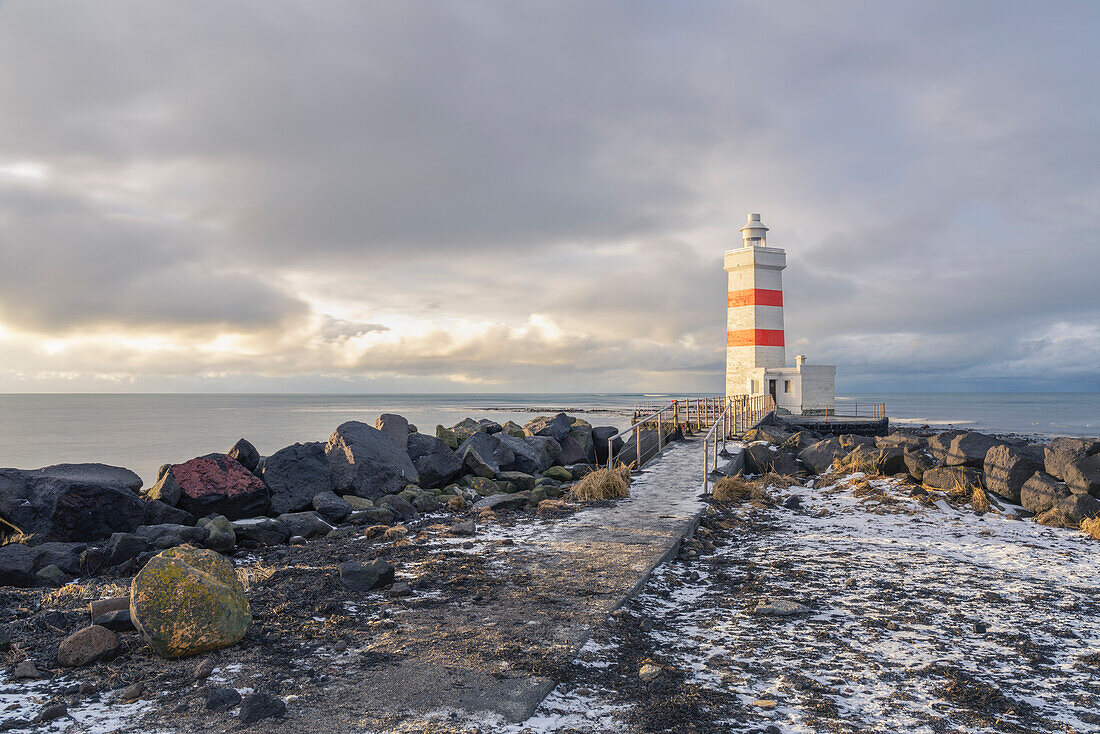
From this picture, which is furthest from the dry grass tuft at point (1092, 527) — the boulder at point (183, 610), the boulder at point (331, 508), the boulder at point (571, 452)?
the boulder at point (571, 452)

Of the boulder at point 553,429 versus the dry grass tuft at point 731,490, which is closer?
the dry grass tuft at point 731,490

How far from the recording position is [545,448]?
16.7 m

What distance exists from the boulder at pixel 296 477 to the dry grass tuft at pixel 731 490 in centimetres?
623

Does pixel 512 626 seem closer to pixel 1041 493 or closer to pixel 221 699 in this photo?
pixel 221 699

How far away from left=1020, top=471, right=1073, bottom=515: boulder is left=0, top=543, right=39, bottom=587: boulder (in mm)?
12773

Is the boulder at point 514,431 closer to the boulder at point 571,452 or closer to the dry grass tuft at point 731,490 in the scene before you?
the boulder at point 571,452

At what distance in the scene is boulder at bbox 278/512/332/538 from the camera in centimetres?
850

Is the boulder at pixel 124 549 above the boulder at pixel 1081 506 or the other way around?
the other way around

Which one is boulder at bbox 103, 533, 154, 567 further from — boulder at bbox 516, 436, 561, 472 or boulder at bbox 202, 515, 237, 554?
boulder at bbox 516, 436, 561, 472

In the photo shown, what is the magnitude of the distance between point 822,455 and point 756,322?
18701mm

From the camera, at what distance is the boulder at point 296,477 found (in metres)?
10.4

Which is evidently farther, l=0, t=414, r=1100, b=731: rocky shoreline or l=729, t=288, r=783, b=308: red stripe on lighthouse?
l=729, t=288, r=783, b=308: red stripe on lighthouse

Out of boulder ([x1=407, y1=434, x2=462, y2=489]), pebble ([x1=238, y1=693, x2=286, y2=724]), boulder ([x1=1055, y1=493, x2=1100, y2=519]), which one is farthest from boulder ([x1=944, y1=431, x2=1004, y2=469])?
pebble ([x1=238, y1=693, x2=286, y2=724])

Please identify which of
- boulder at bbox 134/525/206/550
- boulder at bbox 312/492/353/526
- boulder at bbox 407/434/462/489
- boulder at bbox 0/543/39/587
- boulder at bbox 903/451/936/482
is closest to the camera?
boulder at bbox 0/543/39/587
